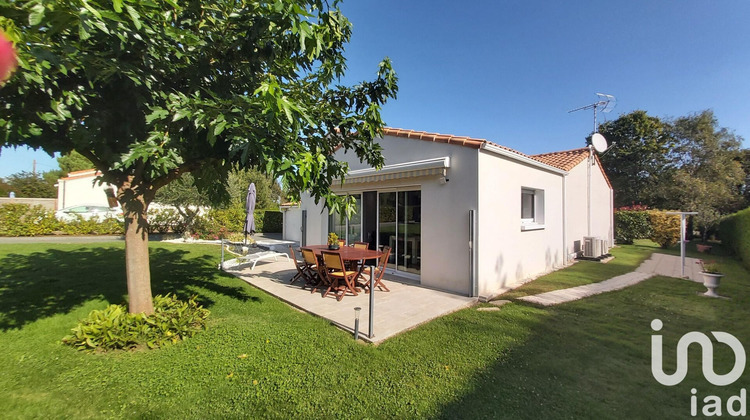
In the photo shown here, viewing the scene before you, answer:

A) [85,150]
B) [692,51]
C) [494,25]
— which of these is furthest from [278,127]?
[692,51]

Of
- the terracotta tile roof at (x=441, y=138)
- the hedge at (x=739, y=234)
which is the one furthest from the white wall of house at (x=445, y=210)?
the hedge at (x=739, y=234)

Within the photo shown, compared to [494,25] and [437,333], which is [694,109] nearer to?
[494,25]

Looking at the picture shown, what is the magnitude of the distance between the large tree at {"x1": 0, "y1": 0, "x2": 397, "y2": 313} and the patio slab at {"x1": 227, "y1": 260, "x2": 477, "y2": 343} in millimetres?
3508

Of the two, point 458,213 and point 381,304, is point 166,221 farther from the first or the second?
point 458,213

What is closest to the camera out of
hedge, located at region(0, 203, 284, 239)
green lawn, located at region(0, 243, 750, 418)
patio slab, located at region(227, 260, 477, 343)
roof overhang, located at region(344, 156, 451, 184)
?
green lawn, located at region(0, 243, 750, 418)

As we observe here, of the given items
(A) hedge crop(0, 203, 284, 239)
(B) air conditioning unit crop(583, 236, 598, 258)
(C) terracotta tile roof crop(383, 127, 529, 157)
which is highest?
(C) terracotta tile roof crop(383, 127, 529, 157)

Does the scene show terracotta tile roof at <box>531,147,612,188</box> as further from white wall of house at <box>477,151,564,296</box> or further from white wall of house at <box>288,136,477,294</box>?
white wall of house at <box>288,136,477,294</box>

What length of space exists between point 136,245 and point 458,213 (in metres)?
8.67

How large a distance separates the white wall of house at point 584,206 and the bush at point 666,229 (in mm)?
3717

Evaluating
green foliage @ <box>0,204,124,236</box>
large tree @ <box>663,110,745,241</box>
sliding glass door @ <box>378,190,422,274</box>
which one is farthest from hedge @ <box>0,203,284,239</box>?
large tree @ <box>663,110,745,241</box>

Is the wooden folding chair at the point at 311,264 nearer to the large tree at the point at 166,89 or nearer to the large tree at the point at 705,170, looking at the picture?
the large tree at the point at 166,89

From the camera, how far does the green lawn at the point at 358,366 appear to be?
13.6 feet

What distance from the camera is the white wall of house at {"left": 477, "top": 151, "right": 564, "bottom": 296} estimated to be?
32.2ft

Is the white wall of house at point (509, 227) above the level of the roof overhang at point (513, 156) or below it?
below
